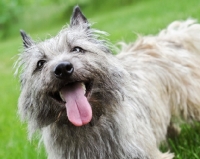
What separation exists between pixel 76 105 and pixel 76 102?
0.02 metres

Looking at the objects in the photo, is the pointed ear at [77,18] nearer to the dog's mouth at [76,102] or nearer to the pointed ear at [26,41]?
the pointed ear at [26,41]

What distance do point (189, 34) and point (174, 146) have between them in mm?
1437

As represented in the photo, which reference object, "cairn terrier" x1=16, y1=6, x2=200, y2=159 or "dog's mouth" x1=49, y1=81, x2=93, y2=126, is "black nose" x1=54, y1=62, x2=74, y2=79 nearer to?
"cairn terrier" x1=16, y1=6, x2=200, y2=159

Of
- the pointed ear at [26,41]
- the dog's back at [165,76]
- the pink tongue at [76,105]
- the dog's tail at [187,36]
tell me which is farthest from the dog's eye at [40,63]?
the dog's tail at [187,36]

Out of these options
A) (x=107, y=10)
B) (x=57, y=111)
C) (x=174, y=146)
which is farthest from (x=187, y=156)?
(x=107, y=10)

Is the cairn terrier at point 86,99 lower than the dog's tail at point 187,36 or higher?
lower

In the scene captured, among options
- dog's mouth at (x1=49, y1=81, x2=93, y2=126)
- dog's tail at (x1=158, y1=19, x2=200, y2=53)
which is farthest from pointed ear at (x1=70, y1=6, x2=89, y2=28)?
dog's tail at (x1=158, y1=19, x2=200, y2=53)

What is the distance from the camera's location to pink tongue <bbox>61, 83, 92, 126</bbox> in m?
3.55

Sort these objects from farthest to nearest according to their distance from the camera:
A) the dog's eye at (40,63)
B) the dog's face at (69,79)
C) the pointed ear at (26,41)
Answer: the pointed ear at (26,41) < the dog's eye at (40,63) < the dog's face at (69,79)

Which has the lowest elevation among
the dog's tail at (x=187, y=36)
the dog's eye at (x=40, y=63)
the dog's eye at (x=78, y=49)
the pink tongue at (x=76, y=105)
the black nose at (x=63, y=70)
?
Answer: the pink tongue at (x=76, y=105)

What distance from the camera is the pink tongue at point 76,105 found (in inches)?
140

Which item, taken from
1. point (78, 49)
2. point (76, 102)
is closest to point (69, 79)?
point (76, 102)

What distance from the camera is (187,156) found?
15.8 feet

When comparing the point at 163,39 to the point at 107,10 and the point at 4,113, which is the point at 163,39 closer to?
the point at 4,113
